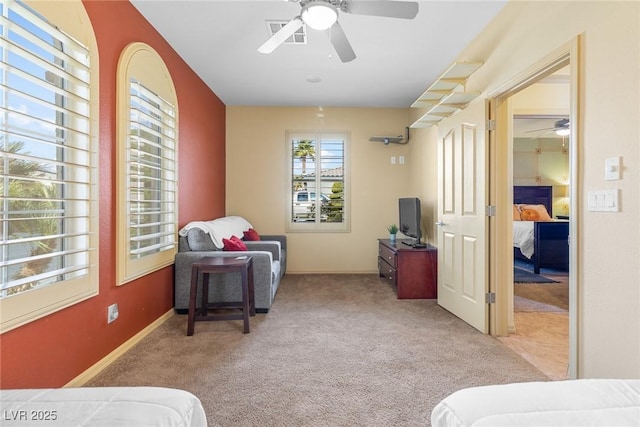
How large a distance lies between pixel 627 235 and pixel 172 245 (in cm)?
333

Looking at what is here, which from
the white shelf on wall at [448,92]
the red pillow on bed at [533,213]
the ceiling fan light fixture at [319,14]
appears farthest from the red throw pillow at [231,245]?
the red pillow on bed at [533,213]

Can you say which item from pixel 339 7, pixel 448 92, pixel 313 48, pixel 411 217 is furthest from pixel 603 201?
pixel 313 48

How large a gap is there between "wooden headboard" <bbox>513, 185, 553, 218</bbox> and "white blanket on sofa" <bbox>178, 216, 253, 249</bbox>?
251 inches

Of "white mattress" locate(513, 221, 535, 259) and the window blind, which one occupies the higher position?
the window blind

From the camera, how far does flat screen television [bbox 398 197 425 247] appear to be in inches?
151

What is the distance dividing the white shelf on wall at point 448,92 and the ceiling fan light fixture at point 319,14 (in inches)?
55.0

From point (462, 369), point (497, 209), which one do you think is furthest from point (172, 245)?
point (497, 209)

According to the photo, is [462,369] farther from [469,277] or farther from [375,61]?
[375,61]

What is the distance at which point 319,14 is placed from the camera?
1.90m

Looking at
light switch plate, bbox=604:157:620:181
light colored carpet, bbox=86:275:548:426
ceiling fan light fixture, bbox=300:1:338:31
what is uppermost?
ceiling fan light fixture, bbox=300:1:338:31

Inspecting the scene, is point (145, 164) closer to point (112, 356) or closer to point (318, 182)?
point (112, 356)

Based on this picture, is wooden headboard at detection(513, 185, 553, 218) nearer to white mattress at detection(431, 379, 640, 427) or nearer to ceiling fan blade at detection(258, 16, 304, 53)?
ceiling fan blade at detection(258, 16, 304, 53)

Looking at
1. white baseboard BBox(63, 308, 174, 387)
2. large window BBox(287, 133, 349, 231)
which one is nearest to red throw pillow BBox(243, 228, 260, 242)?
large window BBox(287, 133, 349, 231)

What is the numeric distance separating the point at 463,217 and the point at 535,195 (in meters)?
5.49
